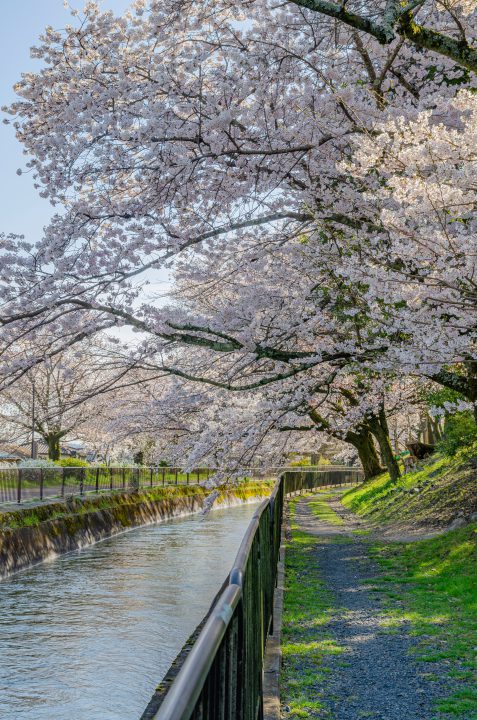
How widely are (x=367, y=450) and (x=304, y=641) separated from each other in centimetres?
2481

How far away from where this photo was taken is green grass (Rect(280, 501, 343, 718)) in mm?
5671

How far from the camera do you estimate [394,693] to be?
5.79 metres

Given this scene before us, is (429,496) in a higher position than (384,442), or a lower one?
lower

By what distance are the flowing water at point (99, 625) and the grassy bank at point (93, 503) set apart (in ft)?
3.60

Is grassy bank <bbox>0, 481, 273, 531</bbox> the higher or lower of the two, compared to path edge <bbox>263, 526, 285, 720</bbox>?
higher

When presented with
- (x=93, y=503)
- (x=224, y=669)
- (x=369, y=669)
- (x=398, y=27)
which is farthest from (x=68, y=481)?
(x=224, y=669)

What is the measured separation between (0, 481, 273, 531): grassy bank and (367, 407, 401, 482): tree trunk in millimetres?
5682

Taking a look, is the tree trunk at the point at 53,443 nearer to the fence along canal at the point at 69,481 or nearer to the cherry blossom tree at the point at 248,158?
the fence along canal at the point at 69,481

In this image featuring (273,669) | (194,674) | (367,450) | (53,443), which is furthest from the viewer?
(53,443)

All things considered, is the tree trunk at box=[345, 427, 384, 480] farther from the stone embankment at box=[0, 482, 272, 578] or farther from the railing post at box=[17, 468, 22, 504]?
the railing post at box=[17, 468, 22, 504]

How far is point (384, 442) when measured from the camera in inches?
991

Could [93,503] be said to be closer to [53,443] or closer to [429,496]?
[429,496]

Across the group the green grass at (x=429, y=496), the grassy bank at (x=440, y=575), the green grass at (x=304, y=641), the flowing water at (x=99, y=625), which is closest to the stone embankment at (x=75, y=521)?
the flowing water at (x=99, y=625)

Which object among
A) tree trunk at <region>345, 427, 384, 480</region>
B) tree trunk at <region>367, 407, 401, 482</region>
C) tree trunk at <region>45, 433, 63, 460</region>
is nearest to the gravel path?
tree trunk at <region>367, 407, 401, 482</region>
